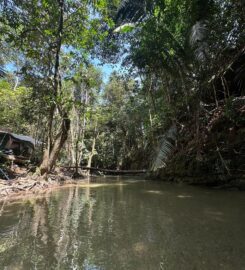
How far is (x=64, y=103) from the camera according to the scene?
1191 cm

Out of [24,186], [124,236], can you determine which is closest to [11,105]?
[24,186]

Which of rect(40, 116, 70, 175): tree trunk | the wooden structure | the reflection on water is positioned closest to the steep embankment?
the reflection on water

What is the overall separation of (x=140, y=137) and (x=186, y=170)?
16361mm

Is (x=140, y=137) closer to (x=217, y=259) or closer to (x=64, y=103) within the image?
(x=64, y=103)

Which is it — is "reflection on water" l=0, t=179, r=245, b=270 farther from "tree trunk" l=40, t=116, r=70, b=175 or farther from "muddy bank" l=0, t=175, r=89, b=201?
"tree trunk" l=40, t=116, r=70, b=175

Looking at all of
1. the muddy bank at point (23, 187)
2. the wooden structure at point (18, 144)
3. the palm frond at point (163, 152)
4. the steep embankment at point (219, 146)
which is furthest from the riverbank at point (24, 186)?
the wooden structure at point (18, 144)

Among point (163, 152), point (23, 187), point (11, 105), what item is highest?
point (11, 105)

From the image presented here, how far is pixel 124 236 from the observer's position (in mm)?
4238

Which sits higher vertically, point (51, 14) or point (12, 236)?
point (51, 14)

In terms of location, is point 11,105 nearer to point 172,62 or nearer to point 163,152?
point 172,62

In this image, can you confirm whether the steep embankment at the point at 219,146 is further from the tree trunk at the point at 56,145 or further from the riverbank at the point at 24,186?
the riverbank at the point at 24,186

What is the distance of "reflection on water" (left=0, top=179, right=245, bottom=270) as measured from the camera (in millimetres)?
3230

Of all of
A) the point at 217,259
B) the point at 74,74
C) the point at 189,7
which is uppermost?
the point at 189,7

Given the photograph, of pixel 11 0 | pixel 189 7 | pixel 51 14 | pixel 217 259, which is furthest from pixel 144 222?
pixel 51 14
